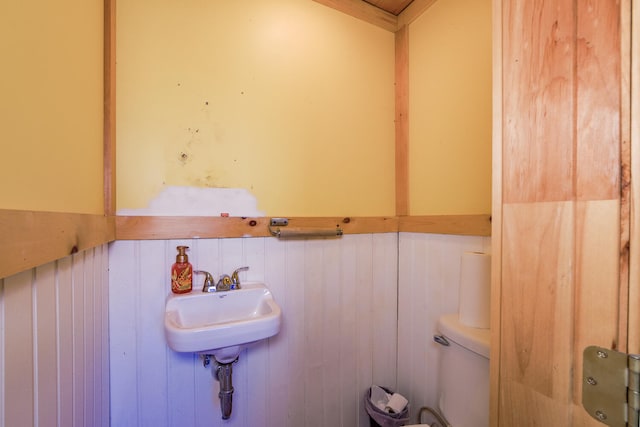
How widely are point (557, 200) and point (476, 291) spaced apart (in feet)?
2.09

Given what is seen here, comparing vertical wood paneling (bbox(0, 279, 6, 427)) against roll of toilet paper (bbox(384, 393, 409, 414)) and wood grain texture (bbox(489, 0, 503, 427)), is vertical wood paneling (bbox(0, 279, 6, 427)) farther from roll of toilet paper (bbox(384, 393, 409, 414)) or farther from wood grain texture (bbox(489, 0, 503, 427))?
roll of toilet paper (bbox(384, 393, 409, 414))

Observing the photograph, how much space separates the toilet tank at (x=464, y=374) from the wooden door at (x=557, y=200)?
0.47 metres

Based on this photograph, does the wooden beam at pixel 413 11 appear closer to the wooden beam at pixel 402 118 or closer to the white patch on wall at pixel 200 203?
the wooden beam at pixel 402 118

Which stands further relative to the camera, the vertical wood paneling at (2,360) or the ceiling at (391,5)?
the ceiling at (391,5)

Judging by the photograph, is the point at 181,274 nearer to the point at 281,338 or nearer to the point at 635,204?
the point at 281,338

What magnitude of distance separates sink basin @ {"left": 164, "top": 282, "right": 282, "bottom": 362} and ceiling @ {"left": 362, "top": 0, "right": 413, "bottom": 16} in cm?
157

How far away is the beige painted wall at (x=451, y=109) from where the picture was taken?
1.08m

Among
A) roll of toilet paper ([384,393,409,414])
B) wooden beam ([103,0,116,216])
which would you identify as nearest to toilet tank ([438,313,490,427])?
roll of toilet paper ([384,393,409,414])

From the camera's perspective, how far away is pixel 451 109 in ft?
3.94

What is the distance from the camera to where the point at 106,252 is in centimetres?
93

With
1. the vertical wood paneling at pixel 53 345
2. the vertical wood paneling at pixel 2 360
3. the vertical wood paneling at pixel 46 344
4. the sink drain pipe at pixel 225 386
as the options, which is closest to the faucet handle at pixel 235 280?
the sink drain pipe at pixel 225 386

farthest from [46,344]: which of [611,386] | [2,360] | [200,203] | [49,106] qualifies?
[611,386]

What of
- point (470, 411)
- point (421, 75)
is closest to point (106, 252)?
point (470, 411)

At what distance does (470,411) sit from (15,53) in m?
1.42
